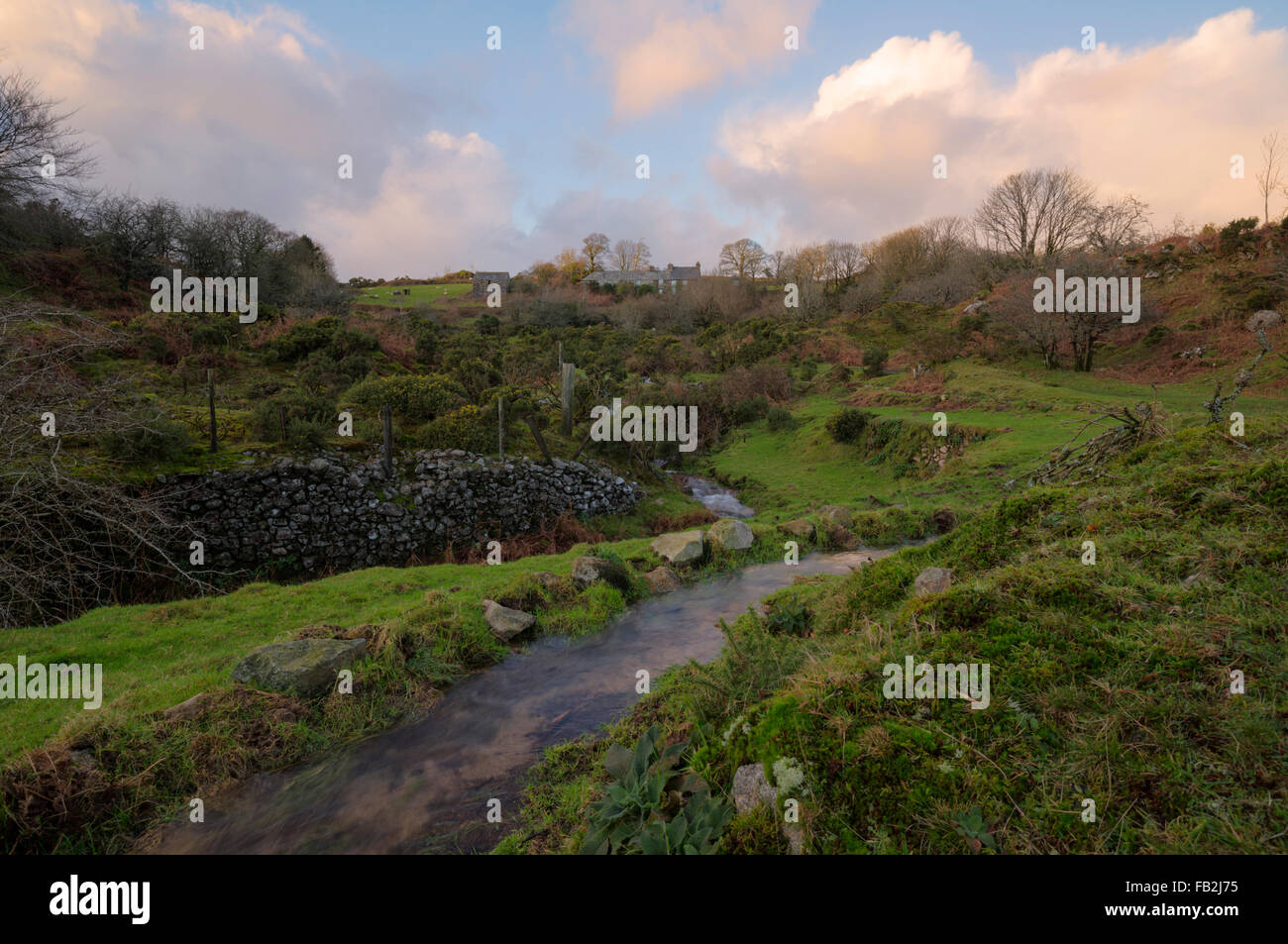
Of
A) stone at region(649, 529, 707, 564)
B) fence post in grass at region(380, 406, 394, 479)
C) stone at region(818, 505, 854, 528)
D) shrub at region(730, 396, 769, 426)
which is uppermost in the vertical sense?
shrub at region(730, 396, 769, 426)

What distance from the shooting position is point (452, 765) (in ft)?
19.1

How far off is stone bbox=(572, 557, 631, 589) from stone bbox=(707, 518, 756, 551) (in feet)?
8.45

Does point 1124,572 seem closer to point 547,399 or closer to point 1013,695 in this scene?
point 1013,695

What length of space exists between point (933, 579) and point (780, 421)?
20327mm

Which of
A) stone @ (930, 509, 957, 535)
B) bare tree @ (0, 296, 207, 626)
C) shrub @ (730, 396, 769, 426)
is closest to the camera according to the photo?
bare tree @ (0, 296, 207, 626)

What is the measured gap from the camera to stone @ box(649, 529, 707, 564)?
A: 1168 centimetres

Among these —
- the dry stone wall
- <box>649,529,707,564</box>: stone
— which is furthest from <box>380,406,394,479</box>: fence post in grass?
<box>649,529,707,564</box>: stone

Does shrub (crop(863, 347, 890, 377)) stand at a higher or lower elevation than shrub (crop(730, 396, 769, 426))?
higher

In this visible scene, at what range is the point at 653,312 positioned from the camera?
5259cm

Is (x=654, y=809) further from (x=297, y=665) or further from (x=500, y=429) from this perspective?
(x=500, y=429)

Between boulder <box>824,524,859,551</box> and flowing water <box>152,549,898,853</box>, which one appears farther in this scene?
boulder <box>824,524,859,551</box>

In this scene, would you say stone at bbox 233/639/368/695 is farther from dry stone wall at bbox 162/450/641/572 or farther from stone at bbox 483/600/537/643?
dry stone wall at bbox 162/450/641/572

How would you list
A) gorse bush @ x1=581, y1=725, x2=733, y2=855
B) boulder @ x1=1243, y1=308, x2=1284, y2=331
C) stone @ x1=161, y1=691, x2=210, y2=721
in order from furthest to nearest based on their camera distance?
boulder @ x1=1243, y1=308, x2=1284, y2=331 → stone @ x1=161, y1=691, x2=210, y2=721 → gorse bush @ x1=581, y1=725, x2=733, y2=855

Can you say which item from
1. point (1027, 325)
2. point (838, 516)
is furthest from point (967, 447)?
point (1027, 325)
